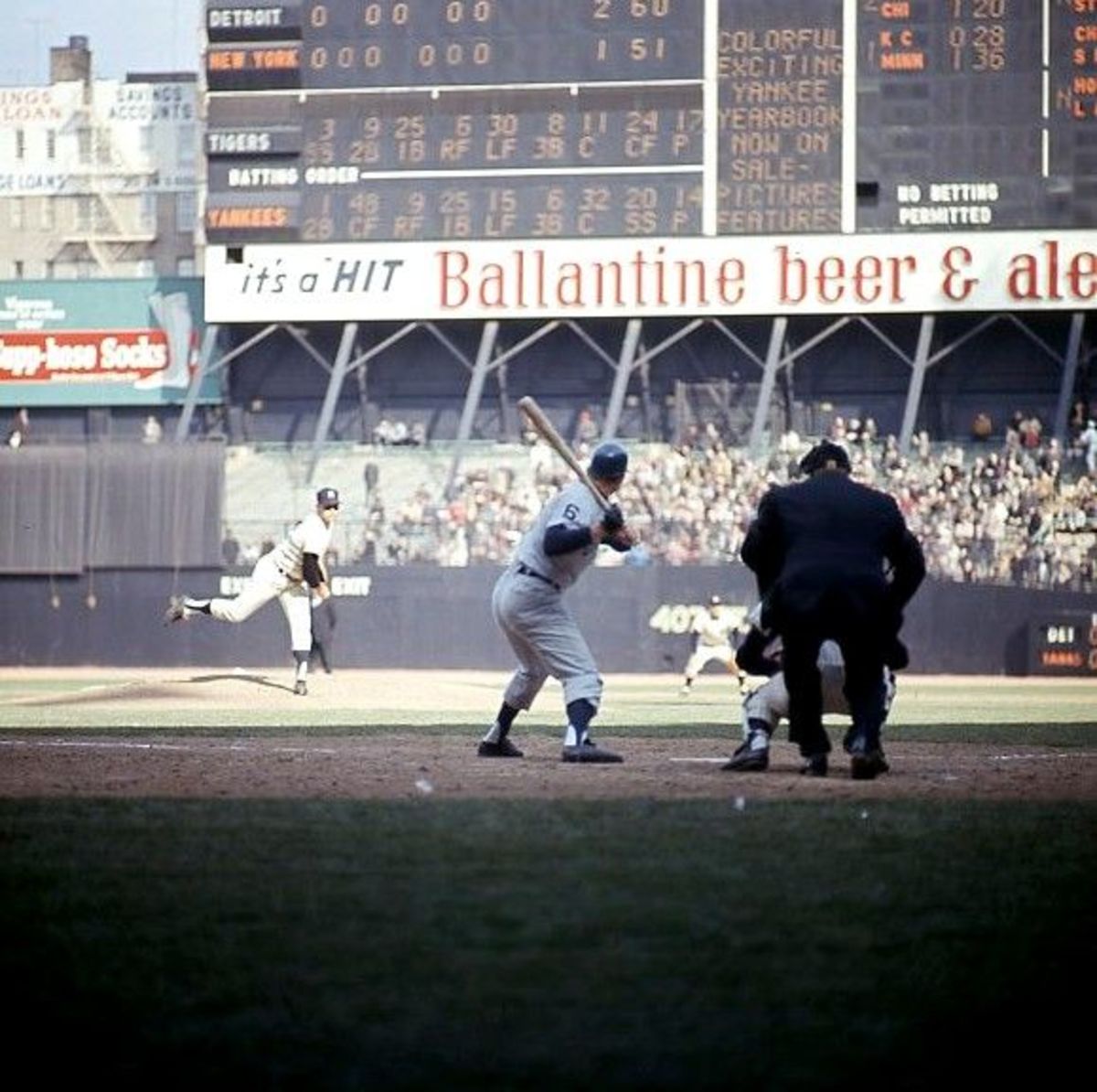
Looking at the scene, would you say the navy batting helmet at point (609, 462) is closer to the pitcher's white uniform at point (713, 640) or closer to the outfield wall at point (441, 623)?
the pitcher's white uniform at point (713, 640)

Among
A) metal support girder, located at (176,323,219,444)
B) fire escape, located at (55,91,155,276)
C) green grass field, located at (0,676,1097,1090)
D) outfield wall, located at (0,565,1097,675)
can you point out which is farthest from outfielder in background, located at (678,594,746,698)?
fire escape, located at (55,91,155,276)

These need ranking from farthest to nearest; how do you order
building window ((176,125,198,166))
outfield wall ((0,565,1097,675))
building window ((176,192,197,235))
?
building window ((176,125,198,166))
building window ((176,192,197,235))
outfield wall ((0,565,1097,675))

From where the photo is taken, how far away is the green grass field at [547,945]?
4.76 metres

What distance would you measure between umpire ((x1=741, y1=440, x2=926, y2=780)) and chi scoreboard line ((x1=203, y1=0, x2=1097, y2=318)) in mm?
25017

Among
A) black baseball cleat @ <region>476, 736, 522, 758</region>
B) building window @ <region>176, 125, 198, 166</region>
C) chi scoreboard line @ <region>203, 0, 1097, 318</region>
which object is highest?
building window @ <region>176, 125, 198, 166</region>

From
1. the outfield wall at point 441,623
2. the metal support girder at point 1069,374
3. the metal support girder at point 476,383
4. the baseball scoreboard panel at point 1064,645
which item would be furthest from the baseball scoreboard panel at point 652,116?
the baseball scoreboard panel at point 1064,645

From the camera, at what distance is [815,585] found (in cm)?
1066

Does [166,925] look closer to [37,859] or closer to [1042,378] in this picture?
[37,859]

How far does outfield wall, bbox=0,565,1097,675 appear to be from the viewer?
33156 mm

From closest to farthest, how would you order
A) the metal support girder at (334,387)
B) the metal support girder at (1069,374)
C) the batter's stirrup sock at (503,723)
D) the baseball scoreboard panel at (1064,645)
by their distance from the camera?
the batter's stirrup sock at (503,723) < the baseball scoreboard panel at (1064,645) < the metal support girder at (1069,374) < the metal support girder at (334,387)

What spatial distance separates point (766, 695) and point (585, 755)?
1.25 meters

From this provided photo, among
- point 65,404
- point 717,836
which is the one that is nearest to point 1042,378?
point 65,404

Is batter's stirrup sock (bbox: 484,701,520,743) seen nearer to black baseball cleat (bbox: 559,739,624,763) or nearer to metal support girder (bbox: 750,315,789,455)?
black baseball cleat (bbox: 559,739,624,763)

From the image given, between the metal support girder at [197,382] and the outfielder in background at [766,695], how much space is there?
31.6 m
